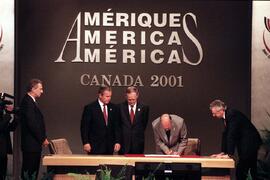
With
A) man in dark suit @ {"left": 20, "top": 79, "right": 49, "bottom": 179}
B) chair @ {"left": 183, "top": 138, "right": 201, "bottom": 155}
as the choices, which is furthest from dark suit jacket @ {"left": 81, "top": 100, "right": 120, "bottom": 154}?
chair @ {"left": 183, "top": 138, "right": 201, "bottom": 155}

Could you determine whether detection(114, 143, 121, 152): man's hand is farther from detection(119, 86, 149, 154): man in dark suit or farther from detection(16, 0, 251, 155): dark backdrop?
detection(16, 0, 251, 155): dark backdrop

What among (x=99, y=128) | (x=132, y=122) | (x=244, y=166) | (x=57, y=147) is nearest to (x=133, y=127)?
(x=132, y=122)

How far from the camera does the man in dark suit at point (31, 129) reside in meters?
8.01

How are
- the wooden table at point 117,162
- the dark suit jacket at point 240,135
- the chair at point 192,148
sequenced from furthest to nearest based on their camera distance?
the chair at point 192,148 < the dark suit jacket at point 240,135 < the wooden table at point 117,162

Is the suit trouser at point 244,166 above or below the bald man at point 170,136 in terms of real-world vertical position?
below

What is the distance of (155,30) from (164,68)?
63cm

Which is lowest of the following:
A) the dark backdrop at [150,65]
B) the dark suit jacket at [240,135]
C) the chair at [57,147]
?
the chair at [57,147]

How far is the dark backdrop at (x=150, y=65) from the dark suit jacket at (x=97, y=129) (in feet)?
6.50

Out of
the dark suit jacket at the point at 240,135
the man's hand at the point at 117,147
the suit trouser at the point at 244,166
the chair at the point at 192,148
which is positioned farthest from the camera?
the man's hand at the point at 117,147

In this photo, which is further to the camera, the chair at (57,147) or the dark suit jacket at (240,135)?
the chair at (57,147)

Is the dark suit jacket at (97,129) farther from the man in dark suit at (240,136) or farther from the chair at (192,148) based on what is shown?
the man in dark suit at (240,136)

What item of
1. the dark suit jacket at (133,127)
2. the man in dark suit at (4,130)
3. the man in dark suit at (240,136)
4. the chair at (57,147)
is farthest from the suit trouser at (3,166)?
the man in dark suit at (240,136)

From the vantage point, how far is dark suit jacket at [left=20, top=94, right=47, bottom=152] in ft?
26.2

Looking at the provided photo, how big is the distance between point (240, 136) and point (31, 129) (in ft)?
8.39
